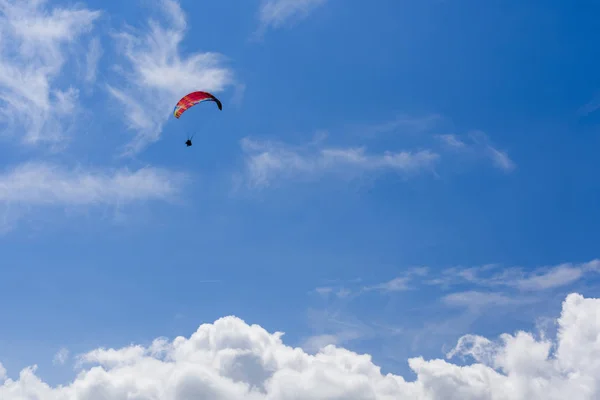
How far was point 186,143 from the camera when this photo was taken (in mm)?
74000

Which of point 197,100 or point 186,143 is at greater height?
point 197,100

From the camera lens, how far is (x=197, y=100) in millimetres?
76750

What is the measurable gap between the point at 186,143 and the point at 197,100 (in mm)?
9068
